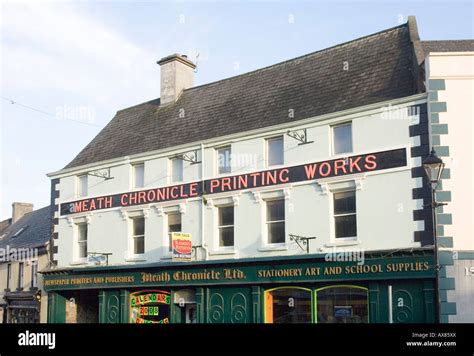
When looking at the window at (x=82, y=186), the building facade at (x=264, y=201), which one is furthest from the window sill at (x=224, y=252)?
the window at (x=82, y=186)

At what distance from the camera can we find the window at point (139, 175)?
2184cm

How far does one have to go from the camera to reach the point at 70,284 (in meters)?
22.9

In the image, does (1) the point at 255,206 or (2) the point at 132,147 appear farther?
(2) the point at 132,147

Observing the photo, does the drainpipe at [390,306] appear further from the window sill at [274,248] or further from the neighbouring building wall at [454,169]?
the window sill at [274,248]

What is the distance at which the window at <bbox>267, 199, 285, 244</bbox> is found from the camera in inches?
703

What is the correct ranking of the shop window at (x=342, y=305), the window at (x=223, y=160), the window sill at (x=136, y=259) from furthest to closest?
the window sill at (x=136, y=259) < the window at (x=223, y=160) < the shop window at (x=342, y=305)

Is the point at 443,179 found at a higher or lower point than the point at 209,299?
higher

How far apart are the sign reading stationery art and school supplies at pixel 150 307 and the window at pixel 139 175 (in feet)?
13.3

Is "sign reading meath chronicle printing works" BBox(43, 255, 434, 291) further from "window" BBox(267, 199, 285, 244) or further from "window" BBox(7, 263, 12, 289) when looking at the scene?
"window" BBox(7, 263, 12, 289)

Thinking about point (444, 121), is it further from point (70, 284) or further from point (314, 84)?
point (70, 284)

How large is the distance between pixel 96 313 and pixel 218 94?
1031cm
